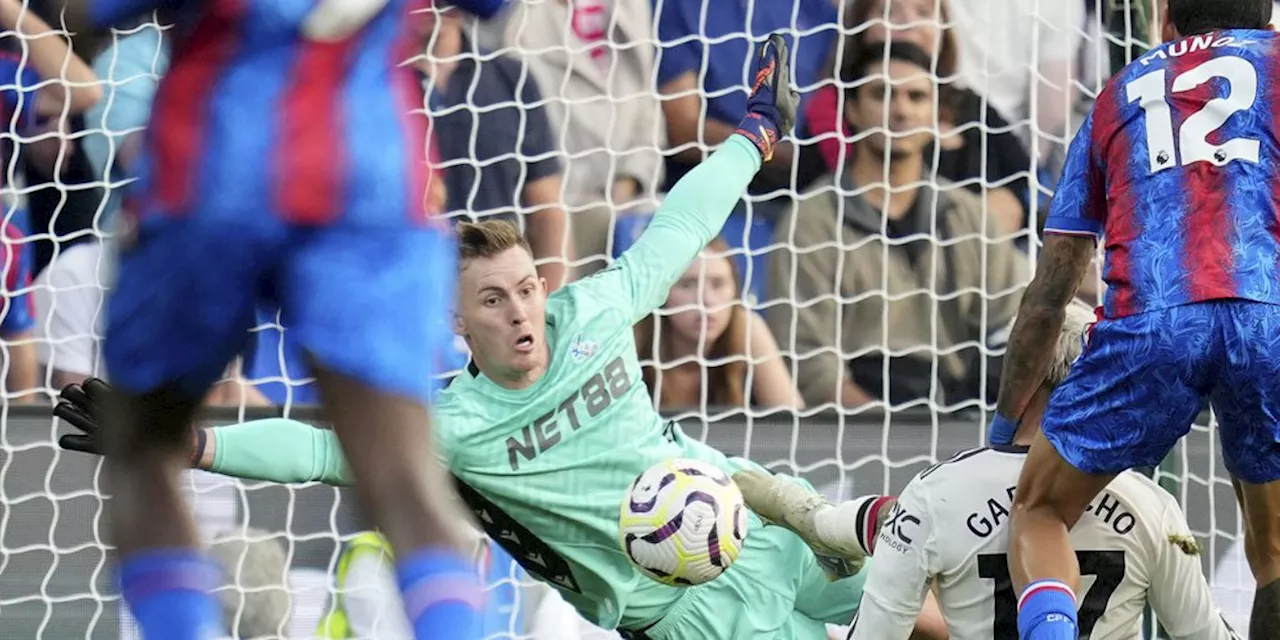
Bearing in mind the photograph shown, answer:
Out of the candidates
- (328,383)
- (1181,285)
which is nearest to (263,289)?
(328,383)

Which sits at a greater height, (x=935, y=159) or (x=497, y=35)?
(x=497, y=35)

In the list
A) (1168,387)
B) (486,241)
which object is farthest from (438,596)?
(486,241)

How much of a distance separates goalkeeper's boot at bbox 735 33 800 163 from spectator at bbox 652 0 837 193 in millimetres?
1265

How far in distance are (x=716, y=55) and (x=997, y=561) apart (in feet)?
8.81

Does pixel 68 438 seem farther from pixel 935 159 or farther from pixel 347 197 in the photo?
pixel 935 159

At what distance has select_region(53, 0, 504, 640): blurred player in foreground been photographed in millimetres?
2451

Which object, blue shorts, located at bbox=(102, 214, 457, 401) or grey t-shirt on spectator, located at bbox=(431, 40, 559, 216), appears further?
grey t-shirt on spectator, located at bbox=(431, 40, 559, 216)

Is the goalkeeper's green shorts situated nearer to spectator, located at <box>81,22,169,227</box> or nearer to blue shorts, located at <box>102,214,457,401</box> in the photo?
blue shorts, located at <box>102,214,457,401</box>

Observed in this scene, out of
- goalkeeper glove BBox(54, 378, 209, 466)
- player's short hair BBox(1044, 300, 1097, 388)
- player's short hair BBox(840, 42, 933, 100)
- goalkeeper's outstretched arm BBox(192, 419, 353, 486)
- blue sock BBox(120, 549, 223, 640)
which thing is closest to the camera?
blue sock BBox(120, 549, 223, 640)

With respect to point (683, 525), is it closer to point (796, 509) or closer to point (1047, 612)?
point (796, 509)

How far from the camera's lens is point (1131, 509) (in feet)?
12.1

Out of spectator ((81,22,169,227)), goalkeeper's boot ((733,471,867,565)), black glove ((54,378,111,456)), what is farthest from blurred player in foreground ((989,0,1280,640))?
spectator ((81,22,169,227))

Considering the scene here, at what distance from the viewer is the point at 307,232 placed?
8.21 feet

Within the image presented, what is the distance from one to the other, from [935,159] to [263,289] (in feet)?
11.1
